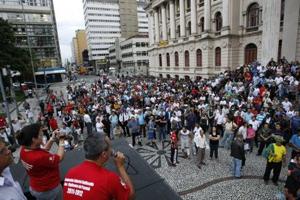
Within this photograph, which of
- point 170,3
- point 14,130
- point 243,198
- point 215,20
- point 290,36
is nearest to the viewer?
point 243,198

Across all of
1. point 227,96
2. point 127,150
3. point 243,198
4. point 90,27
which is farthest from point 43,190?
point 90,27

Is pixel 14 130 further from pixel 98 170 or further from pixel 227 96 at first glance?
pixel 227 96

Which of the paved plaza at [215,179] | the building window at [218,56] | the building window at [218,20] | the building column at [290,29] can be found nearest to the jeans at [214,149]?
the paved plaza at [215,179]

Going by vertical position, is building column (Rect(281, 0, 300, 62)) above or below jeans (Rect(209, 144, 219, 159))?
above

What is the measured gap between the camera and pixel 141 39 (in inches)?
2808

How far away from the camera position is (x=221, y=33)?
91.5 ft

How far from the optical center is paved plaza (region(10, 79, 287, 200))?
6.67 m

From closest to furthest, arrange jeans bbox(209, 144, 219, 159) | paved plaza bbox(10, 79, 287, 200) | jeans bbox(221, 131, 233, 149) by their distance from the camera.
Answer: paved plaza bbox(10, 79, 287, 200) < jeans bbox(209, 144, 219, 159) < jeans bbox(221, 131, 233, 149)

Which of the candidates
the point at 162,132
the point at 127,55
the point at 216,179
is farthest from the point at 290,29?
the point at 127,55

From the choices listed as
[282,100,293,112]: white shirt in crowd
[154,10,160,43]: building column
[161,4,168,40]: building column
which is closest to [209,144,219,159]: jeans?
[282,100,293,112]: white shirt in crowd

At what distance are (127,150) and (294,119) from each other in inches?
325

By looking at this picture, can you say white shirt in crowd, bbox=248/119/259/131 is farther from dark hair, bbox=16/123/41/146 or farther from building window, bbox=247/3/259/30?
building window, bbox=247/3/259/30

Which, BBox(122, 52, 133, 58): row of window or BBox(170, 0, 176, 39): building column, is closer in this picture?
BBox(170, 0, 176, 39): building column

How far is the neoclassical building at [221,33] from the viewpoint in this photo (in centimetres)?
1908
